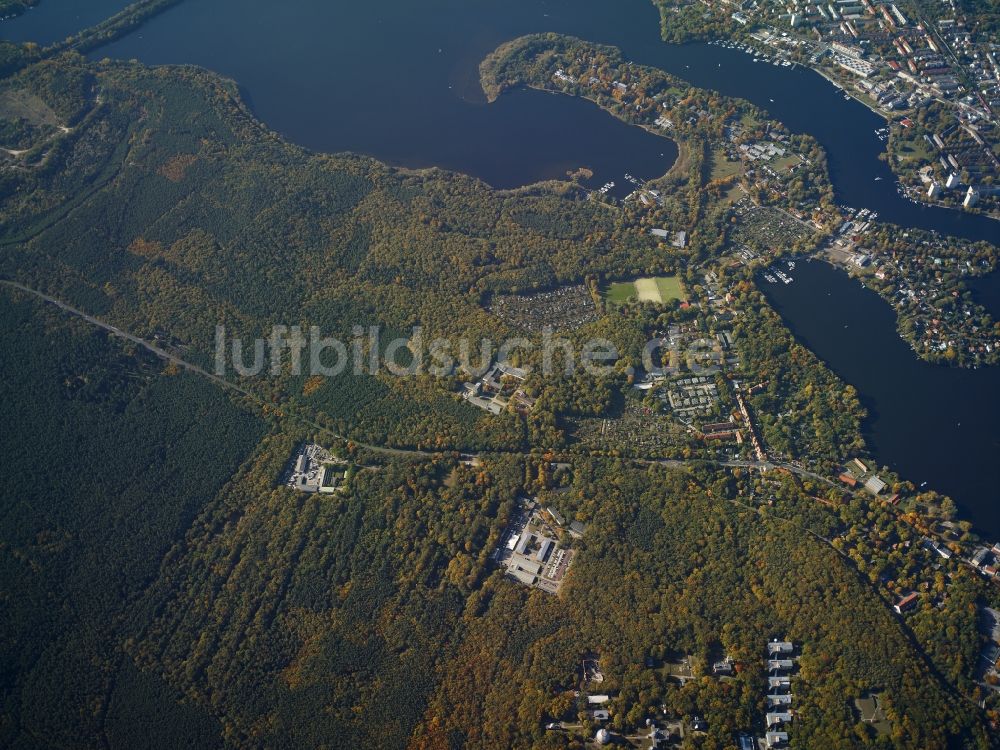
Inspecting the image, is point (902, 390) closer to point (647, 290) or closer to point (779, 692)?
point (647, 290)

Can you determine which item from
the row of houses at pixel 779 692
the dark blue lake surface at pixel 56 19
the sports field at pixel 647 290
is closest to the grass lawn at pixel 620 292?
the sports field at pixel 647 290

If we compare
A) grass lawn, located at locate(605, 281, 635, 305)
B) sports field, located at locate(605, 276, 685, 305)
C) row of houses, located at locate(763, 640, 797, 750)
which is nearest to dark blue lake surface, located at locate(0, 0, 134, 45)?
grass lawn, located at locate(605, 281, 635, 305)

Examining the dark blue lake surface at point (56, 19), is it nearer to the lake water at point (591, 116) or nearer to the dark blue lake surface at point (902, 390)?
the lake water at point (591, 116)

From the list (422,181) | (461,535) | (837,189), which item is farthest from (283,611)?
(837,189)

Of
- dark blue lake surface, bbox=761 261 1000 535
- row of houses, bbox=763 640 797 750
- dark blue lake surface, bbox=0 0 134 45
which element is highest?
dark blue lake surface, bbox=0 0 134 45

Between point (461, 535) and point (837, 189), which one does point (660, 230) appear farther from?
point (461, 535)

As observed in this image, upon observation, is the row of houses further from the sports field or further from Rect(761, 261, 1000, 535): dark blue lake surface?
the sports field
